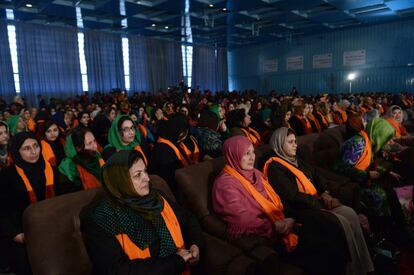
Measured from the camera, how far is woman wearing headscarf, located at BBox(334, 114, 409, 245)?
256 cm

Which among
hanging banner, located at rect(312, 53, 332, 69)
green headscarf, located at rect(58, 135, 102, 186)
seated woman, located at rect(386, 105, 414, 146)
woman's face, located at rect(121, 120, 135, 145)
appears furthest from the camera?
hanging banner, located at rect(312, 53, 332, 69)

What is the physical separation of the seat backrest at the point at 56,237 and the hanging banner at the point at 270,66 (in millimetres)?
18579

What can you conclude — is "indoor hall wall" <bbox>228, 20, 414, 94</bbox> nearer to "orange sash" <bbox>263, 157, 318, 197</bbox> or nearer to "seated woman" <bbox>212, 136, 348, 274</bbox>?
"orange sash" <bbox>263, 157, 318, 197</bbox>

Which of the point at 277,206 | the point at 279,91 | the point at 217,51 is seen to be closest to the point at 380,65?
the point at 279,91

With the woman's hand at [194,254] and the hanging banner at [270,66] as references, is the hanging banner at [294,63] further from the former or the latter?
the woman's hand at [194,254]

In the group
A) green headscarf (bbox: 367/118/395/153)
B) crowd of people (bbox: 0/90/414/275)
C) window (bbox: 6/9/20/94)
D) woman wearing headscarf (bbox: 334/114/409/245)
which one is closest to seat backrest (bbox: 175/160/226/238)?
crowd of people (bbox: 0/90/414/275)

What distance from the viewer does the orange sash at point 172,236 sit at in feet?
5.02

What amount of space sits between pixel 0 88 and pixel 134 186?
13.0 metres

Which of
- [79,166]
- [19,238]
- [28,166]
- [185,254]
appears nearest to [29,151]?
[28,166]

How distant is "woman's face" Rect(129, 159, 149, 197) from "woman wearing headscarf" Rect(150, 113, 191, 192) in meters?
1.58

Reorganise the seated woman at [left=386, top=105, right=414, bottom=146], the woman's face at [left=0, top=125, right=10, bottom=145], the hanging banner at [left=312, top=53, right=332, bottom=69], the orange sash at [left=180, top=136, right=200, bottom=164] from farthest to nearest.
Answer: the hanging banner at [left=312, top=53, right=332, bottom=69]
the seated woman at [left=386, top=105, right=414, bottom=146]
the woman's face at [left=0, top=125, right=10, bottom=145]
the orange sash at [left=180, top=136, right=200, bottom=164]

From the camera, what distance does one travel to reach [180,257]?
161cm

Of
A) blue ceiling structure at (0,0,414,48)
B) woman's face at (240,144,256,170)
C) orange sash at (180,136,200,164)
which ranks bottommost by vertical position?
orange sash at (180,136,200,164)

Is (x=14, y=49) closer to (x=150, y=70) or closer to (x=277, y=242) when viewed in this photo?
(x=150, y=70)
